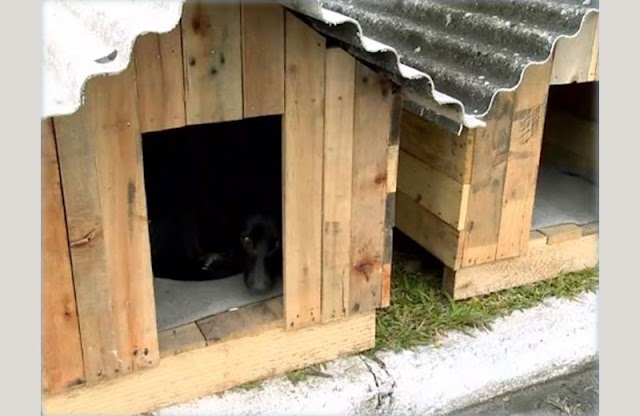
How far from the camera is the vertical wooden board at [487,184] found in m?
2.74

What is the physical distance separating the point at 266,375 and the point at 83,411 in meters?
0.55

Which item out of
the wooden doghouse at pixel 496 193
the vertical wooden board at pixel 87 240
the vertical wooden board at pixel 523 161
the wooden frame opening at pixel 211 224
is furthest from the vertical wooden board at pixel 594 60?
the vertical wooden board at pixel 87 240

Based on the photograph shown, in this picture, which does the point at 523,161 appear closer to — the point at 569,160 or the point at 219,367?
the point at 569,160

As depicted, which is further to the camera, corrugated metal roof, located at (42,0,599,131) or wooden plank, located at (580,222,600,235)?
wooden plank, located at (580,222,600,235)

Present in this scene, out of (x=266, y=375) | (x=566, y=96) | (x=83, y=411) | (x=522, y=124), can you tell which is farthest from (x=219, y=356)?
(x=566, y=96)

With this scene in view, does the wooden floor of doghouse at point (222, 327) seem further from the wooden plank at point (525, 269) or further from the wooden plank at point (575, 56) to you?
the wooden plank at point (575, 56)

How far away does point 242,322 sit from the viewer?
2545 mm

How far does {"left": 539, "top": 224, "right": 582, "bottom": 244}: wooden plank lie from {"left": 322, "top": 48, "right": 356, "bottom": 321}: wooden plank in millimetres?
926

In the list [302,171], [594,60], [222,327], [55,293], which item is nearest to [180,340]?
[222,327]

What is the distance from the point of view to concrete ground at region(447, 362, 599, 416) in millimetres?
2820

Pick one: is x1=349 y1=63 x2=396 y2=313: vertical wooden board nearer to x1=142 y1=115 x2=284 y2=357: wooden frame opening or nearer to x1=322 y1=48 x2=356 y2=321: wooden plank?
x1=322 y1=48 x2=356 y2=321: wooden plank

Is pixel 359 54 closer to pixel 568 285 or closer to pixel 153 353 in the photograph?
pixel 153 353

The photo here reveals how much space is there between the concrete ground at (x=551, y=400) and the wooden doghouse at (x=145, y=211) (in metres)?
0.49

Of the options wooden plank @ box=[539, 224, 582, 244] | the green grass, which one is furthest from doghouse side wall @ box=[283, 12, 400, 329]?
wooden plank @ box=[539, 224, 582, 244]
